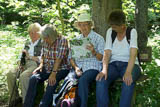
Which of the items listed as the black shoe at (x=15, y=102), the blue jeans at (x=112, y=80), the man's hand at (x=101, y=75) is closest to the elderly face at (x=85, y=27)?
the blue jeans at (x=112, y=80)

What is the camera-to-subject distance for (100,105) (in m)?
3.04

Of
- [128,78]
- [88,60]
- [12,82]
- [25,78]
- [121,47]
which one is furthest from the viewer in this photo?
[12,82]

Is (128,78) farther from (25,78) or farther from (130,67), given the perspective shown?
(25,78)

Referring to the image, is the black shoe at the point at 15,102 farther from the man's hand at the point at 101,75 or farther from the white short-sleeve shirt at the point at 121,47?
the white short-sleeve shirt at the point at 121,47

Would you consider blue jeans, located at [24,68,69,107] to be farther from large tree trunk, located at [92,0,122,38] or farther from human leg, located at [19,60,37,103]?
large tree trunk, located at [92,0,122,38]

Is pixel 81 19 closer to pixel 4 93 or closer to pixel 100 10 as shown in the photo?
pixel 100 10

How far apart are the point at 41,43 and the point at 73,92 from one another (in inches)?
49.6

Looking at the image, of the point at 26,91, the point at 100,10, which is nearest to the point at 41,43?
the point at 26,91

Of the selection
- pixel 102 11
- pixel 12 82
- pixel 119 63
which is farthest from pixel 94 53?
pixel 12 82

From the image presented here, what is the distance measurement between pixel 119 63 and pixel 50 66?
1136 millimetres

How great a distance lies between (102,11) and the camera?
3900 millimetres

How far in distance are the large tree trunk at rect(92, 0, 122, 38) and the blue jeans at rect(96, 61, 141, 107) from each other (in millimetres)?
881

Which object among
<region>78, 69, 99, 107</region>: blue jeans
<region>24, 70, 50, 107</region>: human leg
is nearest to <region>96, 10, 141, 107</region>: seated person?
<region>78, 69, 99, 107</region>: blue jeans

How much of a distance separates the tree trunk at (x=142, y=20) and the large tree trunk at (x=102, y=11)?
15.0 inches
